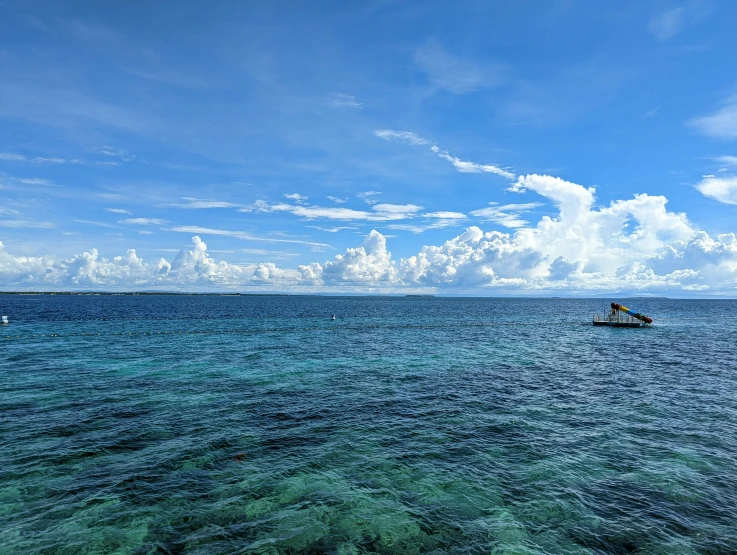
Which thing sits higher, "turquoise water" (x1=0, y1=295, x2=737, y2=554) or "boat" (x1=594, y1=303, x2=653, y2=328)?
"boat" (x1=594, y1=303, x2=653, y2=328)

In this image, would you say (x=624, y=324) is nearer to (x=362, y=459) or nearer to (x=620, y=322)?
(x=620, y=322)

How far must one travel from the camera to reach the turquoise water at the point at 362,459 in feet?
50.8

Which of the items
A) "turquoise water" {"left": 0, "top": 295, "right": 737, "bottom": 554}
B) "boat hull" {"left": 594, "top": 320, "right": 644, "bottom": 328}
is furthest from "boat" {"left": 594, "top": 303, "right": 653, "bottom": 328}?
"turquoise water" {"left": 0, "top": 295, "right": 737, "bottom": 554}

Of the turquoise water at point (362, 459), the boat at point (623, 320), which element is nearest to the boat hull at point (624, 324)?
the boat at point (623, 320)

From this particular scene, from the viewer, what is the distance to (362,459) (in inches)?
869

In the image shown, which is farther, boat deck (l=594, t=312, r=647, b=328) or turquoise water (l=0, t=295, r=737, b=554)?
boat deck (l=594, t=312, r=647, b=328)

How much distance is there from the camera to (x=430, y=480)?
64.7 feet

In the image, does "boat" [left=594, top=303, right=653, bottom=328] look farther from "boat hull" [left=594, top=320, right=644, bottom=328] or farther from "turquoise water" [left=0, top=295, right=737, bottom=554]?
"turquoise water" [left=0, top=295, right=737, bottom=554]

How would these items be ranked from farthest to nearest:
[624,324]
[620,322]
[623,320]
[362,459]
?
[623,320], [620,322], [624,324], [362,459]

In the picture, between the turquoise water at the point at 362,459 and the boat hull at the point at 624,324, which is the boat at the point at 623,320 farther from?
the turquoise water at the point at 362,459

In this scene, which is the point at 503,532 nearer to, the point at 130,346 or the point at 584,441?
the point at 584,441

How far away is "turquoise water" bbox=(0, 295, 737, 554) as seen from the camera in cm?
1548

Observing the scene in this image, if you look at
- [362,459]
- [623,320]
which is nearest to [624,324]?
[623,320]

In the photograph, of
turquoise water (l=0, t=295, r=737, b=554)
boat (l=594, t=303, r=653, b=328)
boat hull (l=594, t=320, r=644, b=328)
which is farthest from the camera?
boat (l=594, t=303, r=653, b=328)
